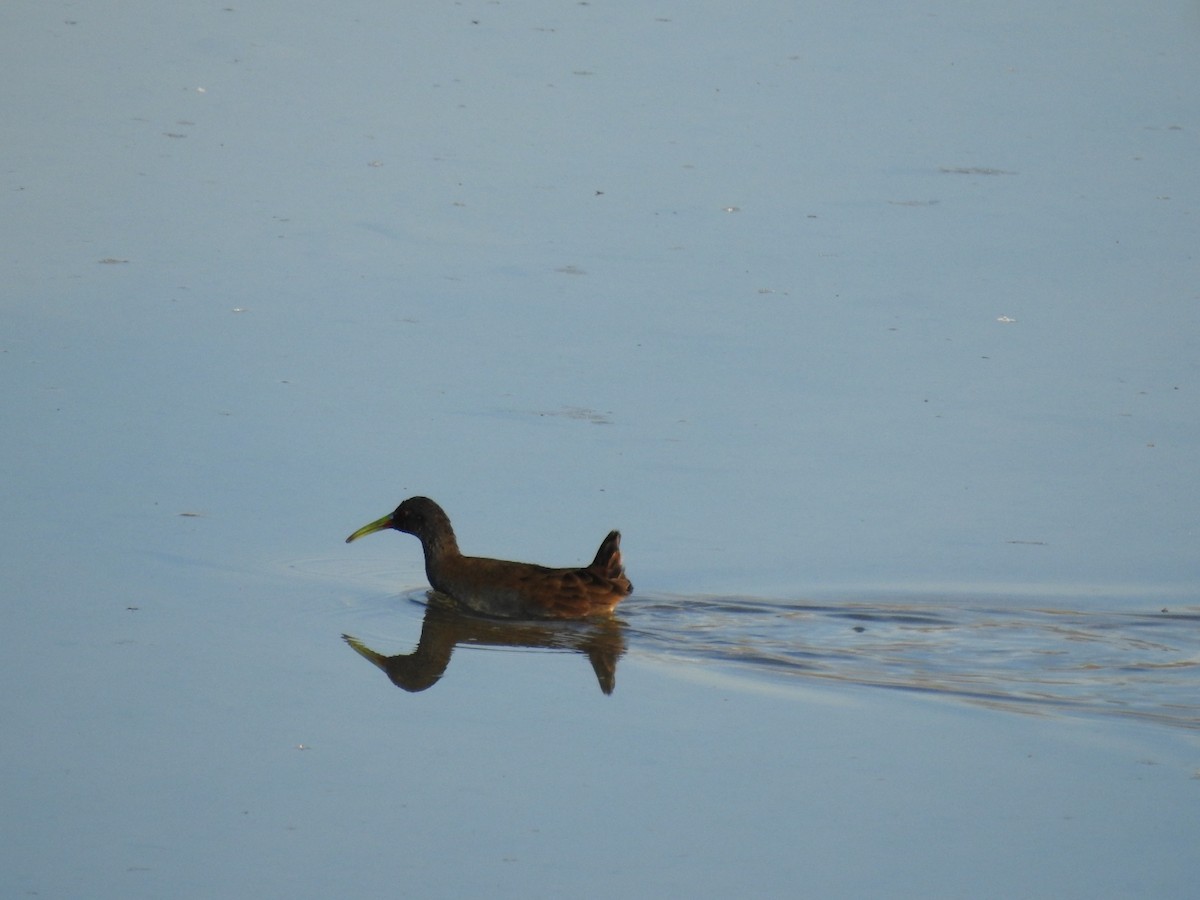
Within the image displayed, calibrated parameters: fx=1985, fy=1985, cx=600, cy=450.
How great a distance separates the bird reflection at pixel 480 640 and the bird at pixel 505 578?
0.19 feet

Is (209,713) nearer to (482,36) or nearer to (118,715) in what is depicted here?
(118,715)

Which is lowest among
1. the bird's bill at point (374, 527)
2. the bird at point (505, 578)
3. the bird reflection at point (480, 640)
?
the bird reflection at point (480, 640)

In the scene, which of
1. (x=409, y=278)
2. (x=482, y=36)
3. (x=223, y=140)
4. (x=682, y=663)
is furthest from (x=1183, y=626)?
(x=482, y=36)

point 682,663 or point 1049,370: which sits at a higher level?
Answer: point 1049,370

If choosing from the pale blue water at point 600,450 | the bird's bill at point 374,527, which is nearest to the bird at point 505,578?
the bird's bill at point 374,527

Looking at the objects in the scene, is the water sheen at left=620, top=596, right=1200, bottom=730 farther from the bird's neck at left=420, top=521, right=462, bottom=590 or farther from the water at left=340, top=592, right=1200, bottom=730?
the bird's neck at left=420, top=521, right=462, bottom=590

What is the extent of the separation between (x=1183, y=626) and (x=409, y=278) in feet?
16.5

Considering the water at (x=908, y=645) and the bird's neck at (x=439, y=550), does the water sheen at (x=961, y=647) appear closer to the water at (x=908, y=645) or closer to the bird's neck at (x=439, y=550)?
the water at (x=908, y=645)

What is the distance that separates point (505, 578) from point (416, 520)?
55cm

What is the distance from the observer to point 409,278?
11.4m

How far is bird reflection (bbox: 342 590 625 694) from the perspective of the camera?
777 cm

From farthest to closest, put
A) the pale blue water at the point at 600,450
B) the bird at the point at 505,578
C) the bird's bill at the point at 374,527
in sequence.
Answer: the bird's bill at the point at 374,527
the bird at the point at 505,578
the pale blue water at the point at 600,450

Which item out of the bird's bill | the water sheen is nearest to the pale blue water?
the water sheen

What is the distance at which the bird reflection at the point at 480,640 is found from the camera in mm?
7770
